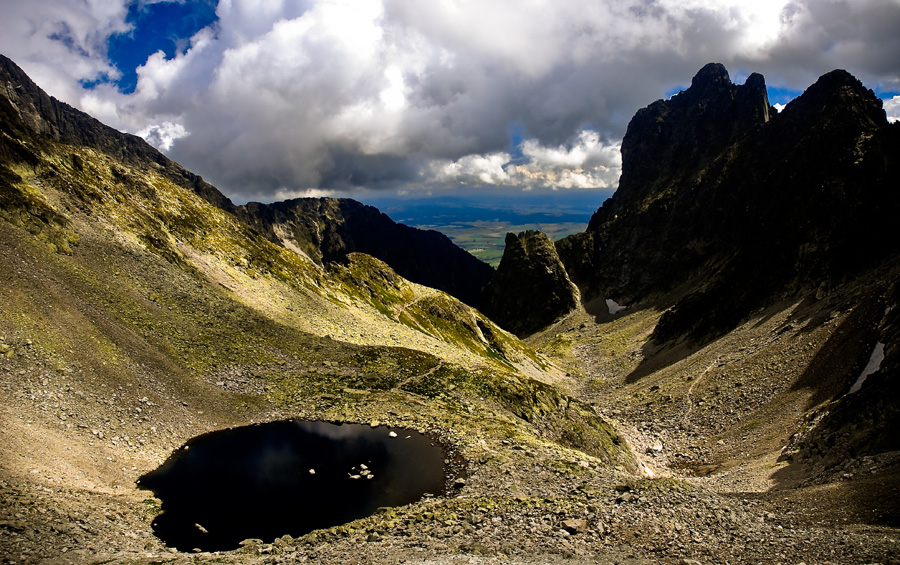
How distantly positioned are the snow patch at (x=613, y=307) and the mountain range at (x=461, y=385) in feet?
205

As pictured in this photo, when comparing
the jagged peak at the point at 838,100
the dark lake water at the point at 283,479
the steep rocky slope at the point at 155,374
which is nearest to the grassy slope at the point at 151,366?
the steep rocky slope at the point at 155,374

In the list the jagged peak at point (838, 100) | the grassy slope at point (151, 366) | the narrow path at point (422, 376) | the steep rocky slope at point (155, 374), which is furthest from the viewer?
the jagged peak at point (838, 100)

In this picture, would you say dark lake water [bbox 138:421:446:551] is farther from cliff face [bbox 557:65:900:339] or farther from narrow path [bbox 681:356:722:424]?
cliff face [bbox 557:65:900:339]

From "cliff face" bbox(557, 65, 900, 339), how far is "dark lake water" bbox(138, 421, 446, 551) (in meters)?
80.0

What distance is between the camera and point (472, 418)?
2025 inches

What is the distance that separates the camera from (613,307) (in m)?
183

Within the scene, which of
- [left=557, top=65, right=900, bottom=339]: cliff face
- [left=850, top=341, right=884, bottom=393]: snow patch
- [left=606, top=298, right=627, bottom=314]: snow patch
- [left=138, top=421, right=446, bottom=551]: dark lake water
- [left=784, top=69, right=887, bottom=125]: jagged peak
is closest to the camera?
[left=138, top=421, right=446, bottom=551]: dark lake water

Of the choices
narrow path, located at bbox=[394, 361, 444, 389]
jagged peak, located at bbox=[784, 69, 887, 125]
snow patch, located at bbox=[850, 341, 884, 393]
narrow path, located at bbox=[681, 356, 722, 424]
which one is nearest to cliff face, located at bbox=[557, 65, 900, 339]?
jagged peak, located at bbox=[784, 69, 887, 125]

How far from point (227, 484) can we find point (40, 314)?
24.5 meters

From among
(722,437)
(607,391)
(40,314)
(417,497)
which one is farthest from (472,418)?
(607,391)

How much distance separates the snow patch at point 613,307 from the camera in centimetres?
17938

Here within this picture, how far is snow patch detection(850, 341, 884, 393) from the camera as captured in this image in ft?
160

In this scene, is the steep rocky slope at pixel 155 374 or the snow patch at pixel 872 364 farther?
the snow patch at pixel 872 364

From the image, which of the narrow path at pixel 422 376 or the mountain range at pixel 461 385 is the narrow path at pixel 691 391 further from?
the narrow path at pixel 422 376
